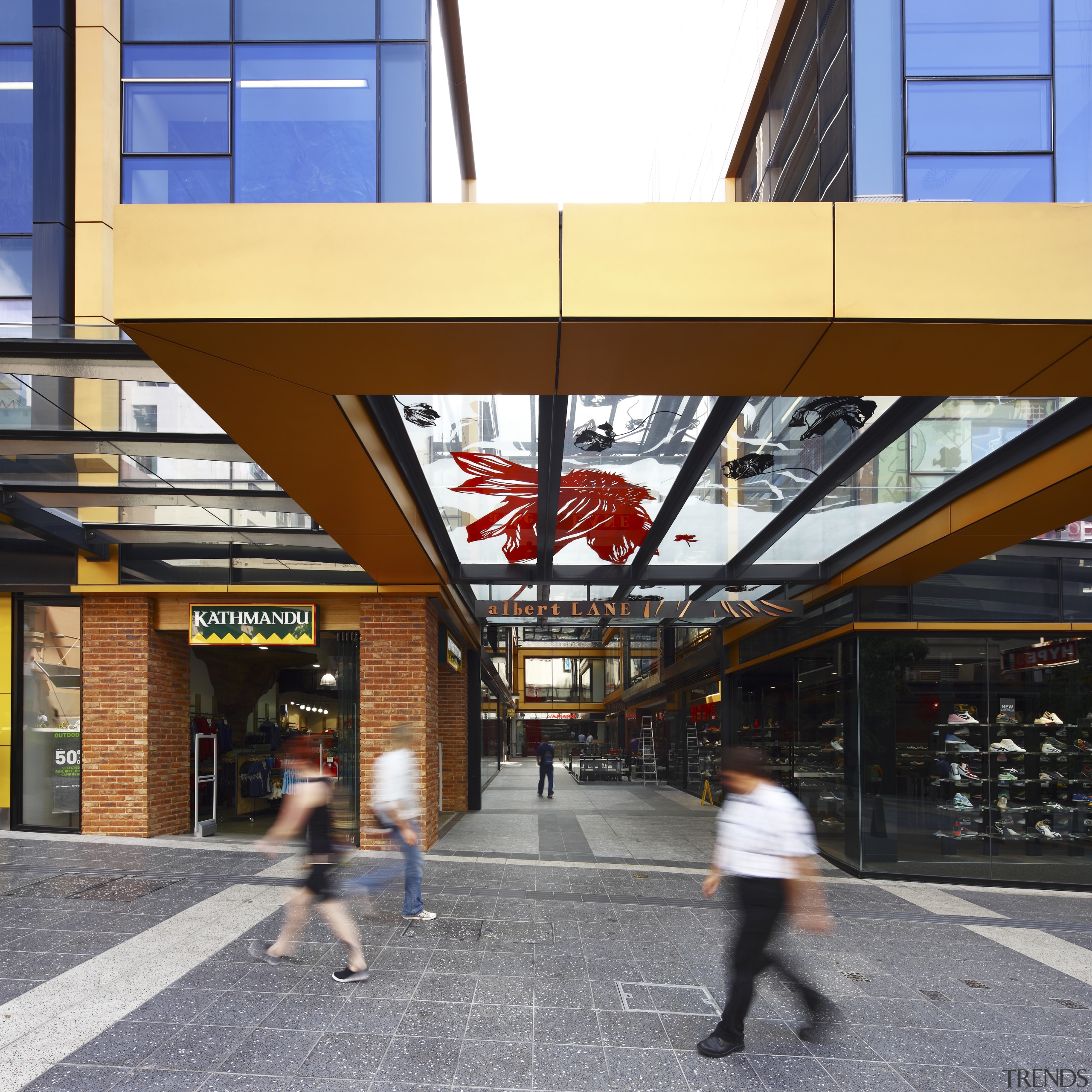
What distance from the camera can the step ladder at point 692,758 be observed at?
69.0 feet

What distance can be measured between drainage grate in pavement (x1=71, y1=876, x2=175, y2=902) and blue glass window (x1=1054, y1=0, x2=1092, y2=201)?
1027cm

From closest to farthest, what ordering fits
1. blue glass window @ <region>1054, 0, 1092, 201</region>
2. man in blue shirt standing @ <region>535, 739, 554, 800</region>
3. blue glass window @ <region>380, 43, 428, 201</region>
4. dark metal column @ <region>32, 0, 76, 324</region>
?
blue glass window @ <region>1054, 0, 1092, 201</region> < blue glass window @ <region>380, 43, 428, 201</region> < dark metal column @ <region>32, 0, 76, 324</region> < man in blue shirt standing @ <region>535, 739, 554, 800</region>

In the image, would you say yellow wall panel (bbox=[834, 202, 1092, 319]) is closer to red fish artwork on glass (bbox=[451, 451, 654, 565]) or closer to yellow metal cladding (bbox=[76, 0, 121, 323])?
red fish artwork on glass (bbox=[451, 451, 654, 565])

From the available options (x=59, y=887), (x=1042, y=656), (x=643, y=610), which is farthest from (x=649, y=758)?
(x=59, y=887)

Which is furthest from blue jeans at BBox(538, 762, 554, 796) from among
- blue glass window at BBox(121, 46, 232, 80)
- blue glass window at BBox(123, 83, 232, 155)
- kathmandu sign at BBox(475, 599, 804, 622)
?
blue glass window at BBox(121, 46, 232, 80)

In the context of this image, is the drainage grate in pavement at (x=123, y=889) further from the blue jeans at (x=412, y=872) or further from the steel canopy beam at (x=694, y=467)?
the steel canopy beam at (x=694, y=467)

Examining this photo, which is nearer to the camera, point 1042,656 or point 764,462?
point 764,462

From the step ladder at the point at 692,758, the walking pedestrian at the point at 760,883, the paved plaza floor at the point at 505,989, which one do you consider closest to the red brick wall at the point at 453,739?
the paved plaza floor at the point at 505,989

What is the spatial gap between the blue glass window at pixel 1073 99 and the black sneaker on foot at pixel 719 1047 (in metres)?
6.92

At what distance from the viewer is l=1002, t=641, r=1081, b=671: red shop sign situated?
1009 centimetres

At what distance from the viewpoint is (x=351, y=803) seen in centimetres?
1125

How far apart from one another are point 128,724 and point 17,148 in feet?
23.8

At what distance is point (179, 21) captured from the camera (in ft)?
30.8

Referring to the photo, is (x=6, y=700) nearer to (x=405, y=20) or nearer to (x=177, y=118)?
(x=177, y=118)
